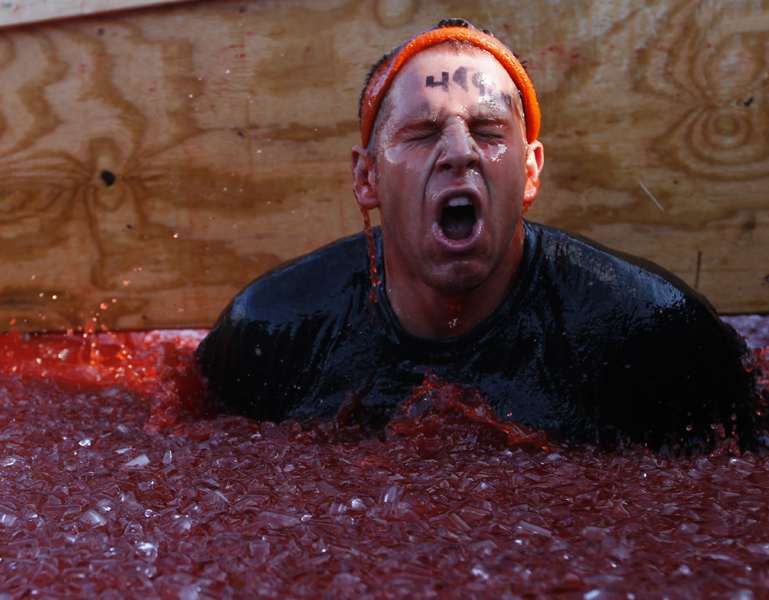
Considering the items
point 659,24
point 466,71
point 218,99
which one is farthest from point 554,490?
point 218,99

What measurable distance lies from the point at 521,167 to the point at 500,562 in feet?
3.87

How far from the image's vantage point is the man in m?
1.88

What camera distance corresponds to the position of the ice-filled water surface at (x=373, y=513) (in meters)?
1.05

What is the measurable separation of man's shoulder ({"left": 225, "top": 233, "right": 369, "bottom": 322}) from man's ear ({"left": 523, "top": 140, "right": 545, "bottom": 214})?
0.57 m

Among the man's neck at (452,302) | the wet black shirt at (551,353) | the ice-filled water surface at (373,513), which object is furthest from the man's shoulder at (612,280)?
the ice-filled water surface at (373,513)

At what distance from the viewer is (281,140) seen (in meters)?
2.72

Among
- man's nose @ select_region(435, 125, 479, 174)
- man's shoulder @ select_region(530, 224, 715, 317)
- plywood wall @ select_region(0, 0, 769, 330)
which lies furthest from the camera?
plywood wall @ select_region(0, 0, 769, 330)

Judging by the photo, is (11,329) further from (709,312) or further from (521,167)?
(709,312)

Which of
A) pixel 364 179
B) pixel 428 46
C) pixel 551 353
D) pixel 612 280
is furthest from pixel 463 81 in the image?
pixel 551 353

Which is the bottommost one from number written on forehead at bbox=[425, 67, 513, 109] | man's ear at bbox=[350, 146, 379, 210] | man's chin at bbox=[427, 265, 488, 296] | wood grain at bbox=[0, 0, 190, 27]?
man's chin at bbox=[427, 265, 488, 296]

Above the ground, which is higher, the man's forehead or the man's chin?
the man's forehead

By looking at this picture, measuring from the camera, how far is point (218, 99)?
8.96 feet

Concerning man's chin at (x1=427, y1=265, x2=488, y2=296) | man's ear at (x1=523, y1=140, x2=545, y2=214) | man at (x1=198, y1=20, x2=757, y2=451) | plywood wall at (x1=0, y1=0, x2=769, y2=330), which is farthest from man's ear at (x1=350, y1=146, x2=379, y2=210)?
plywood wall at (x1=0, y1=0, x2=769, y2=330)

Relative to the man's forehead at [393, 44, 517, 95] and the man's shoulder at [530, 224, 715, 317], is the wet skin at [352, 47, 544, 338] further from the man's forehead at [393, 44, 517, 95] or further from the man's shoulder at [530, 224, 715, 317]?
the man's shoulder at [530, 224, 715, 317]
